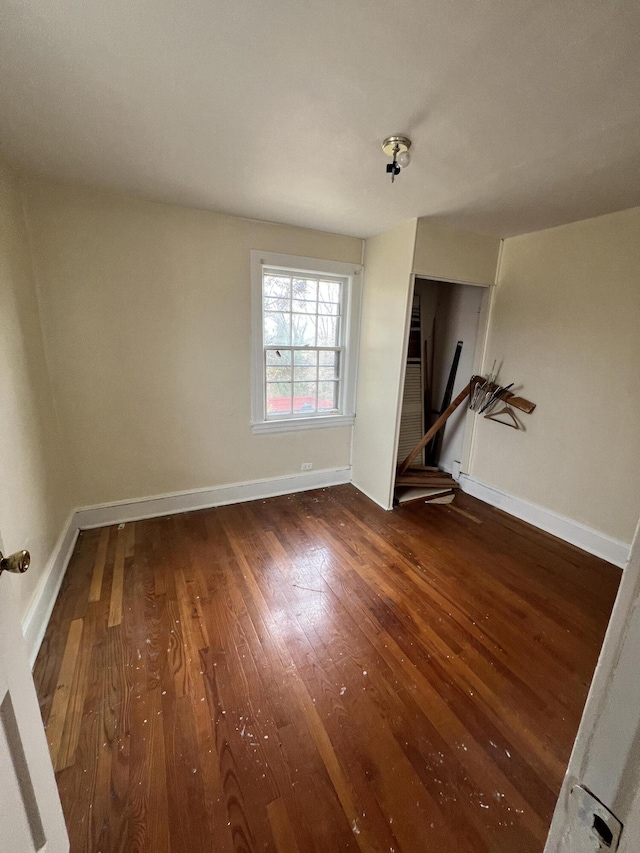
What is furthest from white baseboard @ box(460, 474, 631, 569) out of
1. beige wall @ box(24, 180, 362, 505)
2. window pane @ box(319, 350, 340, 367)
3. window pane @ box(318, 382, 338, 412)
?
beige wall @ box(24, 180, 362, 505)

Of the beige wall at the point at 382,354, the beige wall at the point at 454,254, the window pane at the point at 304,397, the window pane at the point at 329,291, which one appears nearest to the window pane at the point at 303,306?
the window pane at the point at 329,291

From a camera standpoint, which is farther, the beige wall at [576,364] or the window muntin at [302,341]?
the window muntin at [302,341]

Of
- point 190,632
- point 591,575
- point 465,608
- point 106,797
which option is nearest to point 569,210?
point 591,575

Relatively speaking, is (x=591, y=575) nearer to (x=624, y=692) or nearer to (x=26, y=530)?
(x=624, y=692)

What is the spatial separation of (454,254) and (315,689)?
3.12 m

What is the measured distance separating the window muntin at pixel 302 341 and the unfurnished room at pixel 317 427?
0.11 ft

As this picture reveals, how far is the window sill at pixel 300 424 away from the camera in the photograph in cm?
318

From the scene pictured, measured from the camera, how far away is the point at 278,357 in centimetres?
314

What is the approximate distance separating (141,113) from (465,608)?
2.95 metres

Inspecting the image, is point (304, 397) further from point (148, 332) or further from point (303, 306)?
point (148, 332)

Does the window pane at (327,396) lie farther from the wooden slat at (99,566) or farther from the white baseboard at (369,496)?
the wooden slat at (99,566)

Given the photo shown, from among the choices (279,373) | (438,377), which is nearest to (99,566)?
(279,373)

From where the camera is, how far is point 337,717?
55.2 inches

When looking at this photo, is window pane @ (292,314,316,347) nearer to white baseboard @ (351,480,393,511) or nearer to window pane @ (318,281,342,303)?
window pane @ (318,281,342,303)
